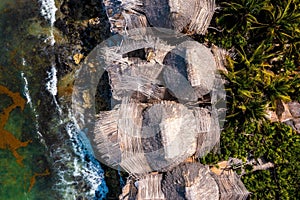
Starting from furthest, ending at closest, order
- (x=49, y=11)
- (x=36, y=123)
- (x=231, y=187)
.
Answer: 1. (x=49, y=11)
2. (x=36, y=123)
3. (x=231, y=187)

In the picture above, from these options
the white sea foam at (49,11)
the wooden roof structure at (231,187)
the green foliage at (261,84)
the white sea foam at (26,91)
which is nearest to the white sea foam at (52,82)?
the white sea foam at (26,91)

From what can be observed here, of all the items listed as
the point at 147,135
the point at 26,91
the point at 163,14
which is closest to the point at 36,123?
the point at 26,91

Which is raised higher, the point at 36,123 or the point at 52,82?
the point at 52,82

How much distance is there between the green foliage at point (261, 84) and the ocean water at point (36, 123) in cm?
312

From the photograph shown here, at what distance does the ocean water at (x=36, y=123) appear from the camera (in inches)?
355

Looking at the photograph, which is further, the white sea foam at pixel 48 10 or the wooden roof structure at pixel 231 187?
the white sea foam at pixel 48 10

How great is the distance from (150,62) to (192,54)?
0.88 metres

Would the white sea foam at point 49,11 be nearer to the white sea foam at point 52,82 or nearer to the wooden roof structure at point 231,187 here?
the white sea foam at point 52,82

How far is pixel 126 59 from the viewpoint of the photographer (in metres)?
7.94

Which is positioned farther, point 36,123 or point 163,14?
point 36,123

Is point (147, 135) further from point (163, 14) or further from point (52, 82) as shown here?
point (52, 82)

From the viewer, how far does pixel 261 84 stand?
748 centimetres

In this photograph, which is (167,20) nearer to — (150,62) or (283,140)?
(150,62)

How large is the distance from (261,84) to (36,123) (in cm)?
501
